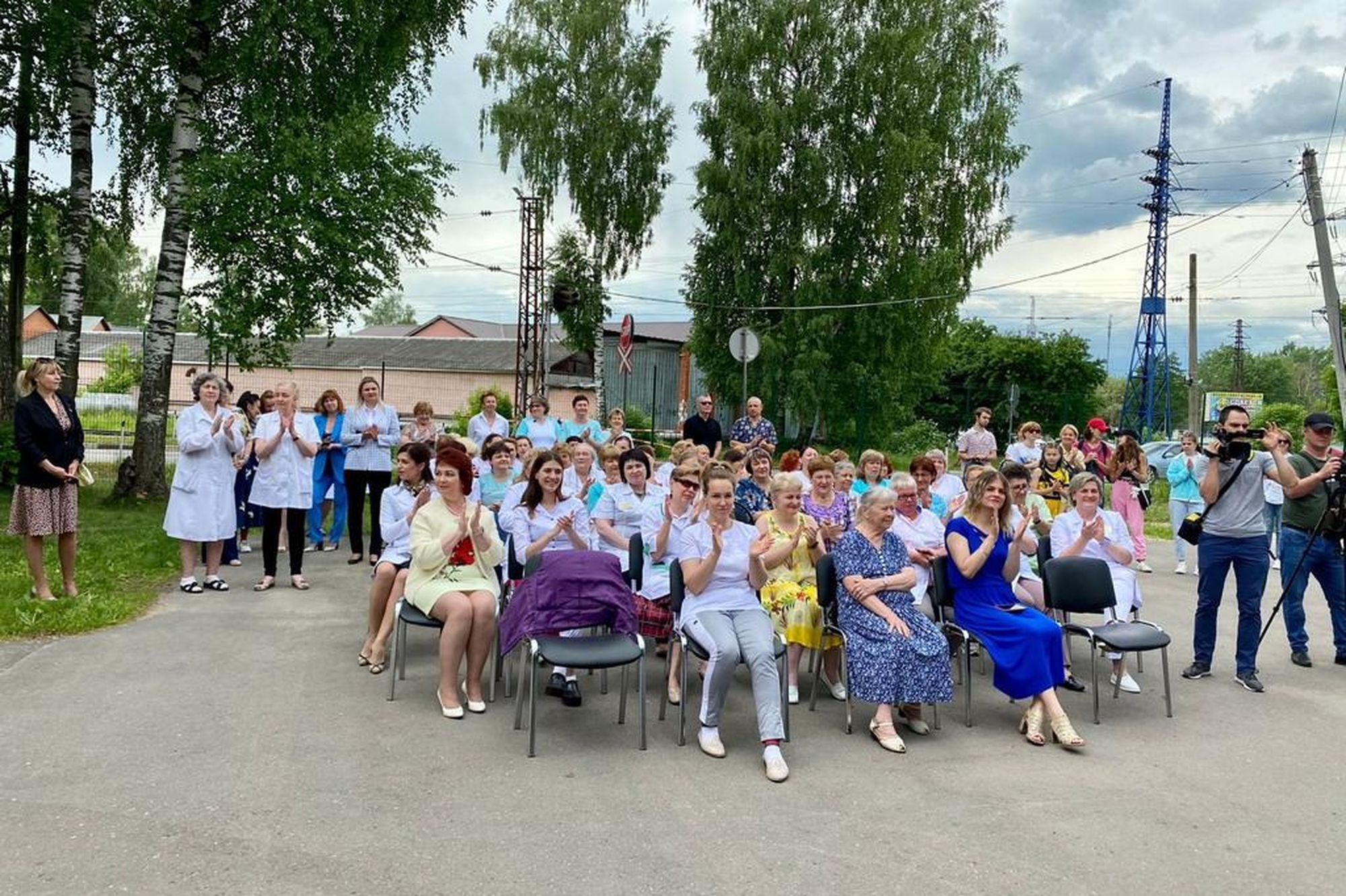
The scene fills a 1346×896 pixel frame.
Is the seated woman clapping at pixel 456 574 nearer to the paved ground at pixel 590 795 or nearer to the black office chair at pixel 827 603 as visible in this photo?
the paved ground at pixel 590 795

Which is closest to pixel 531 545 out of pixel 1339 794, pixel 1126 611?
pixel 1126 611

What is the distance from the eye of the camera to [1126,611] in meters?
6.64

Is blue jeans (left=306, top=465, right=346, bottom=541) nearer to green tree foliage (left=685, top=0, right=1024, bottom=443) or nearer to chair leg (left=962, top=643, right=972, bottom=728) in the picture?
chair leg (left=962, top=643, right=972, bottom=728)

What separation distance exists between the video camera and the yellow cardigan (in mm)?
4930

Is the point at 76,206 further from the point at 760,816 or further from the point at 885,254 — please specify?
A: the point at 885,254

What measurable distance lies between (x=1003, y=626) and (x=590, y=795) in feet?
8.52

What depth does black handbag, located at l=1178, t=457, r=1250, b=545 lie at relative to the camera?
21.6 ft

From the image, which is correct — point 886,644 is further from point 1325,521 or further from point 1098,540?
point 1325,521

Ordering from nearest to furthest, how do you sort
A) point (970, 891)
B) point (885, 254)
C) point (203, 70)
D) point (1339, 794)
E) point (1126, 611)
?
point (970, 891), point (1339, 794), point (1126, 611), point (203, 70), point (885, 254)

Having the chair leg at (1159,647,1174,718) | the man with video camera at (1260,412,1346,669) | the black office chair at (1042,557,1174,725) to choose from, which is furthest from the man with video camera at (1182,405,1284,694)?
the chair leg at (1159,647,1174,718)

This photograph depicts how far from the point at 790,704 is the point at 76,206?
40.4 feet

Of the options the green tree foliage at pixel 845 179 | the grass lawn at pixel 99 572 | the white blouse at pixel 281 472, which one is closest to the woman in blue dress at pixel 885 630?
the white blouse at pixel 281 472

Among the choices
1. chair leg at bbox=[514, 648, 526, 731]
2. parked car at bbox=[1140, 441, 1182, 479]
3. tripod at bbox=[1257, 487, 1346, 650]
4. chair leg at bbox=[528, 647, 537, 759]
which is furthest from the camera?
parked car at bbox=[1140, 441, 1182, 479]

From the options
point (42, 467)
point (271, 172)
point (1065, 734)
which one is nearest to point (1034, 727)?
point (1065, 734)
